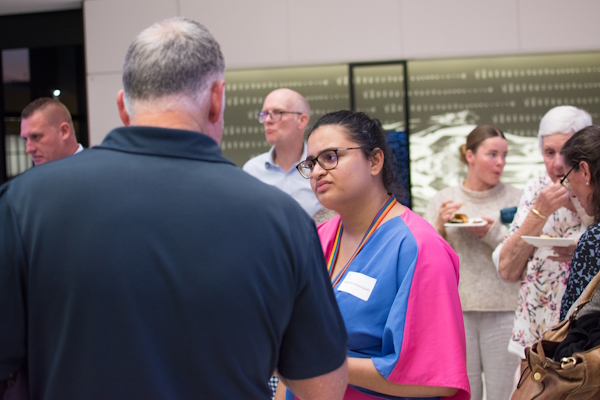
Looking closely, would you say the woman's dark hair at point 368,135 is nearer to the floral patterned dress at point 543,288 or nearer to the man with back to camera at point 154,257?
the man with back to camera at point 154,257

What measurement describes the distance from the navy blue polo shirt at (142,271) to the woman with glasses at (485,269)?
2110mm

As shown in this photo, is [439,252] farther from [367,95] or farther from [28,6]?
[28,6]

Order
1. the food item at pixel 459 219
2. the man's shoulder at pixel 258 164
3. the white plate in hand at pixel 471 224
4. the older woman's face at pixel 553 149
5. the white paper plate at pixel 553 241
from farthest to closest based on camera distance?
the man's shoulder at pixel 258 164, the food item at pixel 459 219, the white plate in hand at pixel 471 224, the older woman's face at pixel 553 149, the white paper plate at pixel 553 241

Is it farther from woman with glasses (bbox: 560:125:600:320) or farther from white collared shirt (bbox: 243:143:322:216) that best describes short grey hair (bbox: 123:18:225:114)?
white collared shirt (bbox: 243:143:322:216)

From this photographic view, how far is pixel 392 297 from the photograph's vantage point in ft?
4.93

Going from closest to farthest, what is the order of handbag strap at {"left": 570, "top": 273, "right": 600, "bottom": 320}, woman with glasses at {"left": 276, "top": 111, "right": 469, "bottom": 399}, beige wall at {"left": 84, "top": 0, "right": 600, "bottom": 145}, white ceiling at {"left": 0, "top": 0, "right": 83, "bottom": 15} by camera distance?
woman with glasses at {"left": 276, "top": 111, "right": 469, "bottom": 399}
handbag strap at {"left": 570, "top": 273, "right": 600, "bottom": 320}
beige wall at {"left": 84, "top": 0, "right": 600, "bottom": 145}
white ceiling at {"left": 0, "top": 0, "right": 83, "bottom": 15}

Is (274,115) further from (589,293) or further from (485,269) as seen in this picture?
(589,293)

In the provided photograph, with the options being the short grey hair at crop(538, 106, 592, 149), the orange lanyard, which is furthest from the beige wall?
the orange lanyard

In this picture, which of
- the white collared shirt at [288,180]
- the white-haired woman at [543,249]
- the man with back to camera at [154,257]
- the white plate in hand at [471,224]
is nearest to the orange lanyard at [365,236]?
the man with back to camera at [154,257]

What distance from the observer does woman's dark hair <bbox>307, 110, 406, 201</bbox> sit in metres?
1.77

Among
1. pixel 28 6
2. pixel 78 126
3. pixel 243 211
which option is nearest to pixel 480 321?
pixel 243 211

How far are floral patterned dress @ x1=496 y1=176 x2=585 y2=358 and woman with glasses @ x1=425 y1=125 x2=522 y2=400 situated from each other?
0.39 meters

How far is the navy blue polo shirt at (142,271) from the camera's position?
32.9 inches

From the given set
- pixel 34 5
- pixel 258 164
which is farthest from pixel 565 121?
pixel 34 5
